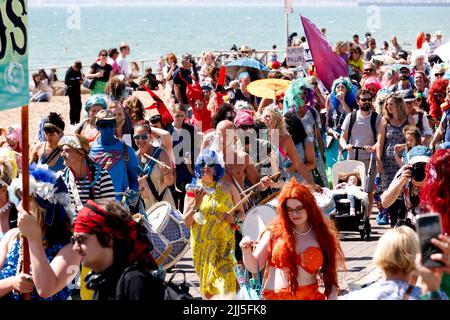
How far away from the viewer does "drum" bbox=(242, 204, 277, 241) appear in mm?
8641

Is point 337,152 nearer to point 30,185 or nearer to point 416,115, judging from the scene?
point 416,115

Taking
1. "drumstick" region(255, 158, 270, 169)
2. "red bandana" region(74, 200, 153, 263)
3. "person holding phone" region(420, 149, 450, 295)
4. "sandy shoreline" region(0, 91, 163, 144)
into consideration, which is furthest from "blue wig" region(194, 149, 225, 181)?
"sandy shoreline" region(0, 91, 163, 144)

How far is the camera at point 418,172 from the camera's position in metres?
7.75

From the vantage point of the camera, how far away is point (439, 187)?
6.54 m

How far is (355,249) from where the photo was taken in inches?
449

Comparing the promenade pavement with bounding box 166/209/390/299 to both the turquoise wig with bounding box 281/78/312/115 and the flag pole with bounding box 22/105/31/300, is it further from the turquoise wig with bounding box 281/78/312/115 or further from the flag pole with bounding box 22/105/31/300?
the flag pole with bounding box 22/105/31/300

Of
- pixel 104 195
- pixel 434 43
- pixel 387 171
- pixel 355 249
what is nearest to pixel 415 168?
pixel 104 195

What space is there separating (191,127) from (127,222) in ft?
25.3

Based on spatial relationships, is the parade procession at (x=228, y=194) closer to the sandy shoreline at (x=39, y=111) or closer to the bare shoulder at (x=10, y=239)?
the bare shoulder at (x=10, y=239)

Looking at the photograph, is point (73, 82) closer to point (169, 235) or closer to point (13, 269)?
point (169, 235)

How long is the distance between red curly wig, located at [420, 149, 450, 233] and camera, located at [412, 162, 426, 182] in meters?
1.06

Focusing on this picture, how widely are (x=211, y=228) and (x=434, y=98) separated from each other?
7116mm

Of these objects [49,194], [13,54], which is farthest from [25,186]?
[13,54]

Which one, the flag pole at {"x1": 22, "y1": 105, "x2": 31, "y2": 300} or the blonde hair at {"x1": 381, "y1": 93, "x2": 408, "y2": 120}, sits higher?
the blonde hair at {"x1": 381, "y1": 93, "x2": 408, "y2": 120}
